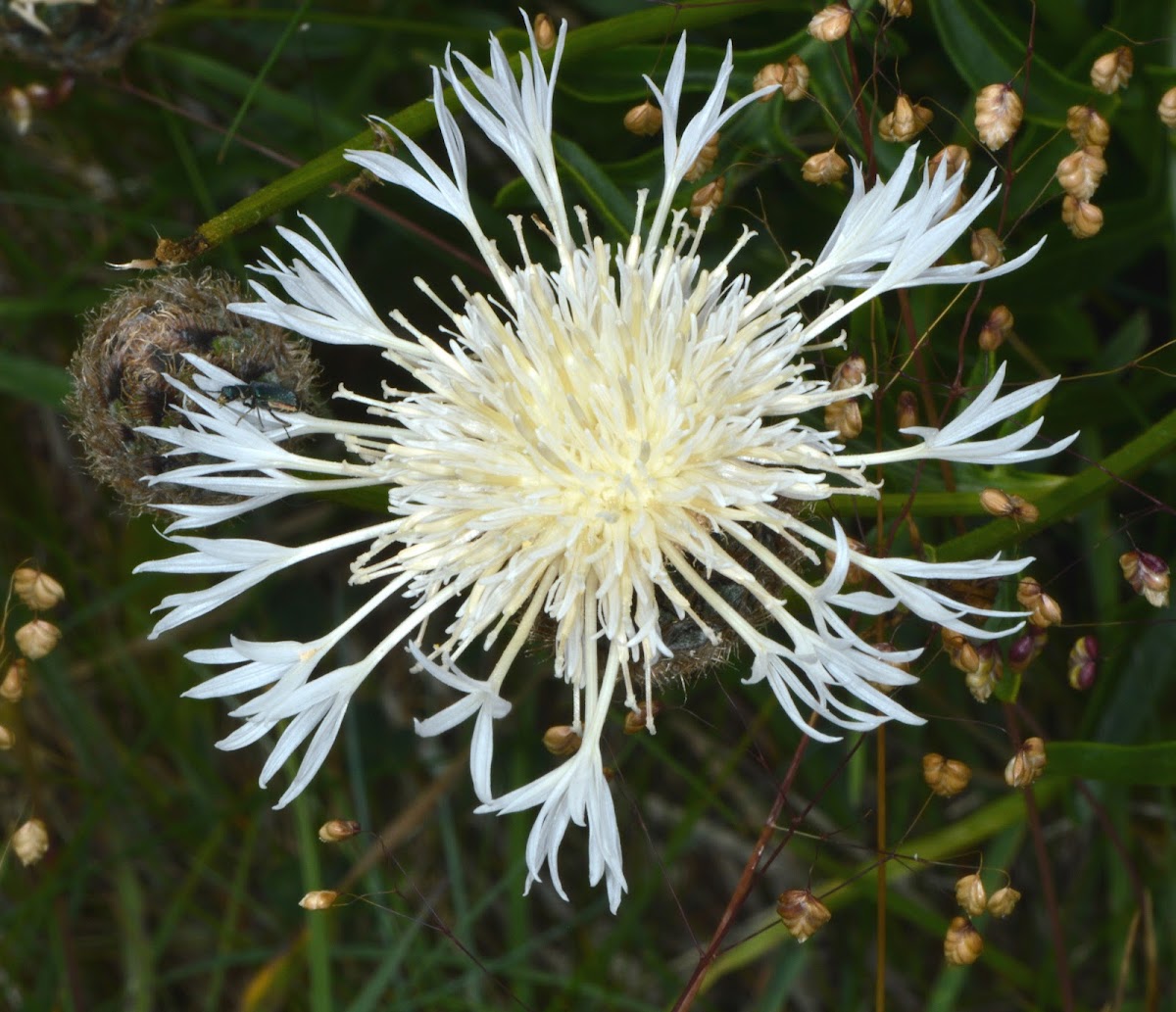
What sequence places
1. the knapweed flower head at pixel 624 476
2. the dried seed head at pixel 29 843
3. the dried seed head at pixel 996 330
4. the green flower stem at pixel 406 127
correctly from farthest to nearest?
1. the dried seed head at pixel 29 843
2. the green flower stem at pixel 406 127
3. the dried seed head at pixel 996 330
4. the knapweed flower head at pixel 624 476

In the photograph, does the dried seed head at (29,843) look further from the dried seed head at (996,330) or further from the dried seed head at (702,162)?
the dried seed head at (996,330)

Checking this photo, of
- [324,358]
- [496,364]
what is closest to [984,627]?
[496,364]

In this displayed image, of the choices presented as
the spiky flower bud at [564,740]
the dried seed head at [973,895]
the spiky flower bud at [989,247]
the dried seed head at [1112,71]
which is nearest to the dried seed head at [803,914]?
the dried seed head at [973,895]

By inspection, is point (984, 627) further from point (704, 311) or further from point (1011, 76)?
point (1011, 76)

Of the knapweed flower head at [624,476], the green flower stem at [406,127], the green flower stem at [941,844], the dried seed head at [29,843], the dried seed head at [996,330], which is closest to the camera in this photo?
the knapweed flower head at [624,476]

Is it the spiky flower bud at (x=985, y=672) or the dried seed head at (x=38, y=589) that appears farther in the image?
the dried seed head at (x=38, y=589)

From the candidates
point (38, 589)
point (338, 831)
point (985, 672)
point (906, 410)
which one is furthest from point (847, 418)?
point (38, 589)

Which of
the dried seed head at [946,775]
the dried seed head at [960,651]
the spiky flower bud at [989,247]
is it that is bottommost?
the dried seed head at [946,775]
